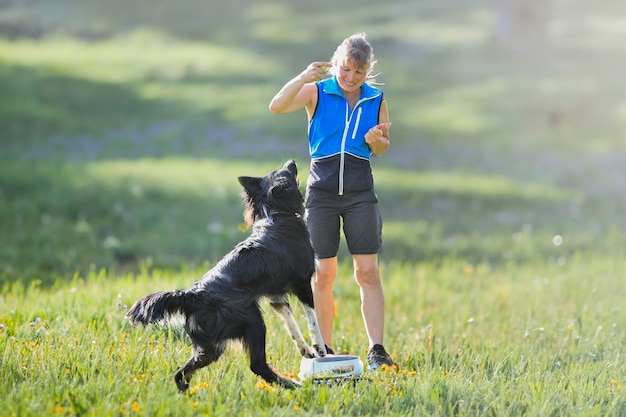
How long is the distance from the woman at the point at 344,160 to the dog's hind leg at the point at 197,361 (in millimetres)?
1326

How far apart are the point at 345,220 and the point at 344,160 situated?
43 cm

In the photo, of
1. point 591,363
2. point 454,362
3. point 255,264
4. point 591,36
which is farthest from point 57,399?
point 591,36

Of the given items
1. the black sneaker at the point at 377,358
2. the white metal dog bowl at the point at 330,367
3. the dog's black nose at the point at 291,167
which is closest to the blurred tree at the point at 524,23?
the black sneaker at the point at 377,358

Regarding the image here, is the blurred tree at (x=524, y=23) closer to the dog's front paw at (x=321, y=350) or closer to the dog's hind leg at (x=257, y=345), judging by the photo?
the dog's front paw at (x=321, y=350)

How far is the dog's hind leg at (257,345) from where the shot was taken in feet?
15.7

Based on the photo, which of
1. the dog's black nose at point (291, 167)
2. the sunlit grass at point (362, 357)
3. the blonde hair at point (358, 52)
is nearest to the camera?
the sunlit grass at point (362, 357)

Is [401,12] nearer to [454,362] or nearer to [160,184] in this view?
[160,184]

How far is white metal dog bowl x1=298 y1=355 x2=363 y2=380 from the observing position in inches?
199

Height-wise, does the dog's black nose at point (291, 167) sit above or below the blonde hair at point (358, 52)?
below

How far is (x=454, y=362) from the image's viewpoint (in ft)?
19.1

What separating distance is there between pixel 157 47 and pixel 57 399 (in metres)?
19.8

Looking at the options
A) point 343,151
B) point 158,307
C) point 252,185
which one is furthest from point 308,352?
point 343,151

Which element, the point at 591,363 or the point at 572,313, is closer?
the point at 591,363

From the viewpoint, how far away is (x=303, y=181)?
18.9 feet
